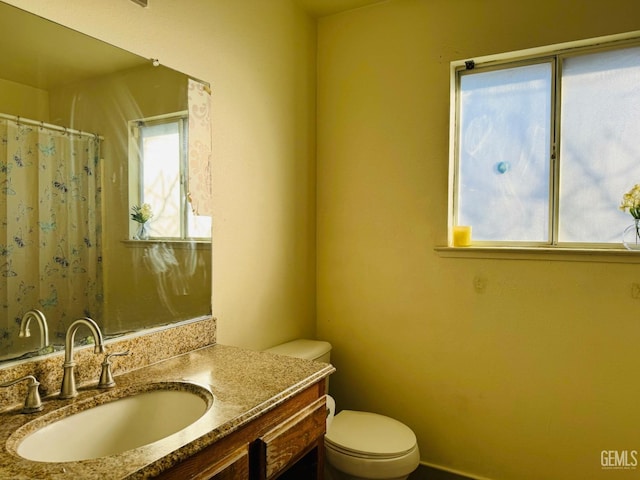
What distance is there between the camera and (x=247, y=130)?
193 centimetres

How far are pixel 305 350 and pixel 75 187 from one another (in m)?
1.27

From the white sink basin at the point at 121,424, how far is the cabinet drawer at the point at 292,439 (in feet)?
0.65

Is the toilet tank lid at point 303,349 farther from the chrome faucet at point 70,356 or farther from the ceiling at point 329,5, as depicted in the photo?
the ceiling at point 329,5

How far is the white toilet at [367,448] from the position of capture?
1719 millimetres

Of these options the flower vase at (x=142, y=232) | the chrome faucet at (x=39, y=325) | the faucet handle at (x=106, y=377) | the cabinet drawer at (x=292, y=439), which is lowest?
the cabinet drawer at (x=292, y=439)

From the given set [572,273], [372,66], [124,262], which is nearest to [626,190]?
[572,273]

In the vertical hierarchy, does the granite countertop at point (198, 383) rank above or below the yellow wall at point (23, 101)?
below

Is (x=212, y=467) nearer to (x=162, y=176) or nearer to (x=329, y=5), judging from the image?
(x=162, y=176)

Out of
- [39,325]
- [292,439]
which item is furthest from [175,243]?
[292,439]

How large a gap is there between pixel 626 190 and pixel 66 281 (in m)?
2.16

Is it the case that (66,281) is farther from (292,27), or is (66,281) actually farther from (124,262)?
(292,27)

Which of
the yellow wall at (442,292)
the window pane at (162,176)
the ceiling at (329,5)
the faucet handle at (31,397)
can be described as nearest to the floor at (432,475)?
the yellow wall at (442,292)

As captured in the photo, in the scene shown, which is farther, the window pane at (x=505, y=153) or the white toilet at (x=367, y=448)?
the window pane at (x=505, y=153)

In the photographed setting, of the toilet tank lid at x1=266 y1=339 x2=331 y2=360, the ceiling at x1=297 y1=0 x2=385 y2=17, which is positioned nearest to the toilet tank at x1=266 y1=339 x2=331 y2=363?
the toilet tank lid at x1=266 y1=339 x2=331 y2=360
